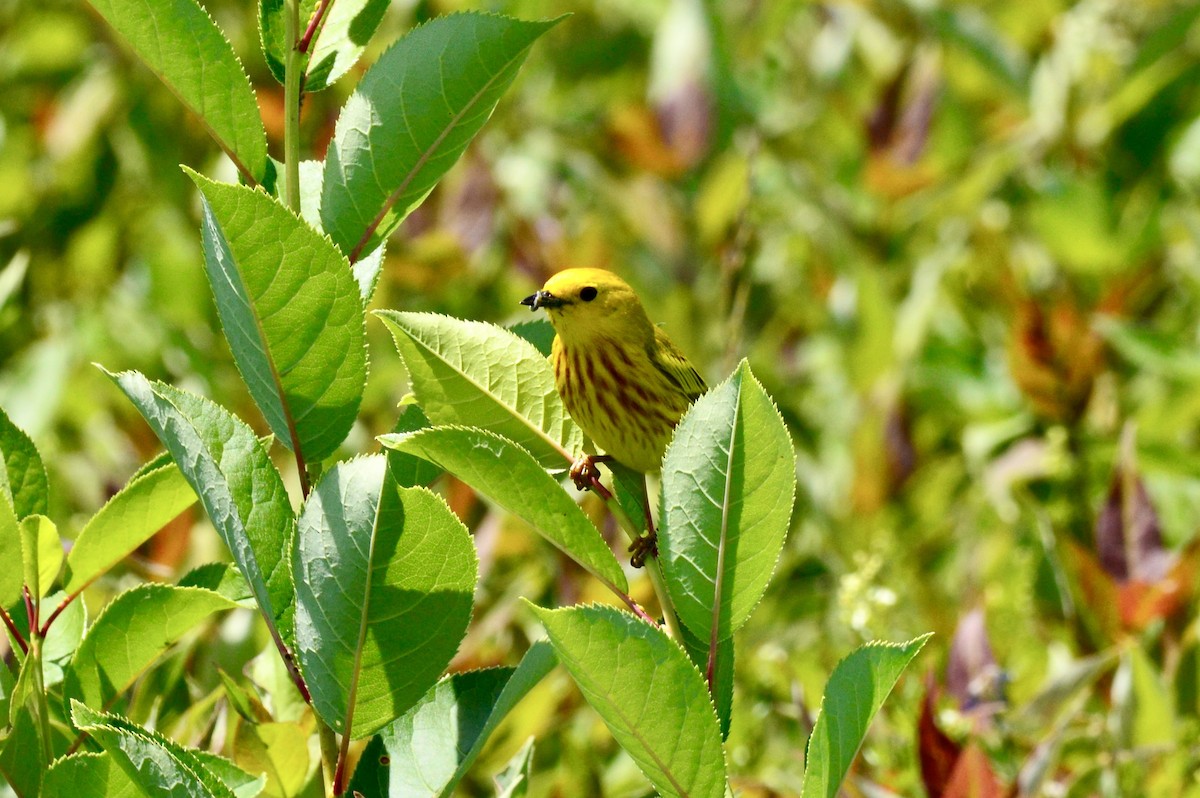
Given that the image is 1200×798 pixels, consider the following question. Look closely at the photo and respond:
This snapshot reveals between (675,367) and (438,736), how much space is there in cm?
103

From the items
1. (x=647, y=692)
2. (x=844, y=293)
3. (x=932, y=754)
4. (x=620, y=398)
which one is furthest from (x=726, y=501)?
(x=844, y=293)

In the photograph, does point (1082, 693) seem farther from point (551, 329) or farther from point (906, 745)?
point (551, 329)

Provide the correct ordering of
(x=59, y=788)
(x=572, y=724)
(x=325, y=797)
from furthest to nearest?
(x=572, y=724), (x=325, y=797), (x=59, y=788)

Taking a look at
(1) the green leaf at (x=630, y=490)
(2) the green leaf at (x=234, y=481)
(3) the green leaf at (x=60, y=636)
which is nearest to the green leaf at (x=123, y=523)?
(3) the green leaf at (x=60, y=636)

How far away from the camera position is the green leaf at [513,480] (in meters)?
1.19

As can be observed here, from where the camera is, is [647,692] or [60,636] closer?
[647,692]

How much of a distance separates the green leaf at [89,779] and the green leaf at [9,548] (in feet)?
0.70

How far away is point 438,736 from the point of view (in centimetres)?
141

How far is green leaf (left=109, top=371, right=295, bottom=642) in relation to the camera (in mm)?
1246

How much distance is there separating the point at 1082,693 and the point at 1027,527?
0.89m

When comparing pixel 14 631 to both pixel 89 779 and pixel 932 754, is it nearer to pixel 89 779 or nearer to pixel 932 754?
pixel 89 779

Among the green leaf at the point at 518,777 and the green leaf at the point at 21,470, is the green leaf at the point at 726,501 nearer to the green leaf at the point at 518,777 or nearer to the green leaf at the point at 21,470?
the green leaf at the point at 518,777

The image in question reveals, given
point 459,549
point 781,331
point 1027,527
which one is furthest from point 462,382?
point 781,331

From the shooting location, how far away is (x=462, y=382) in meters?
1.37
